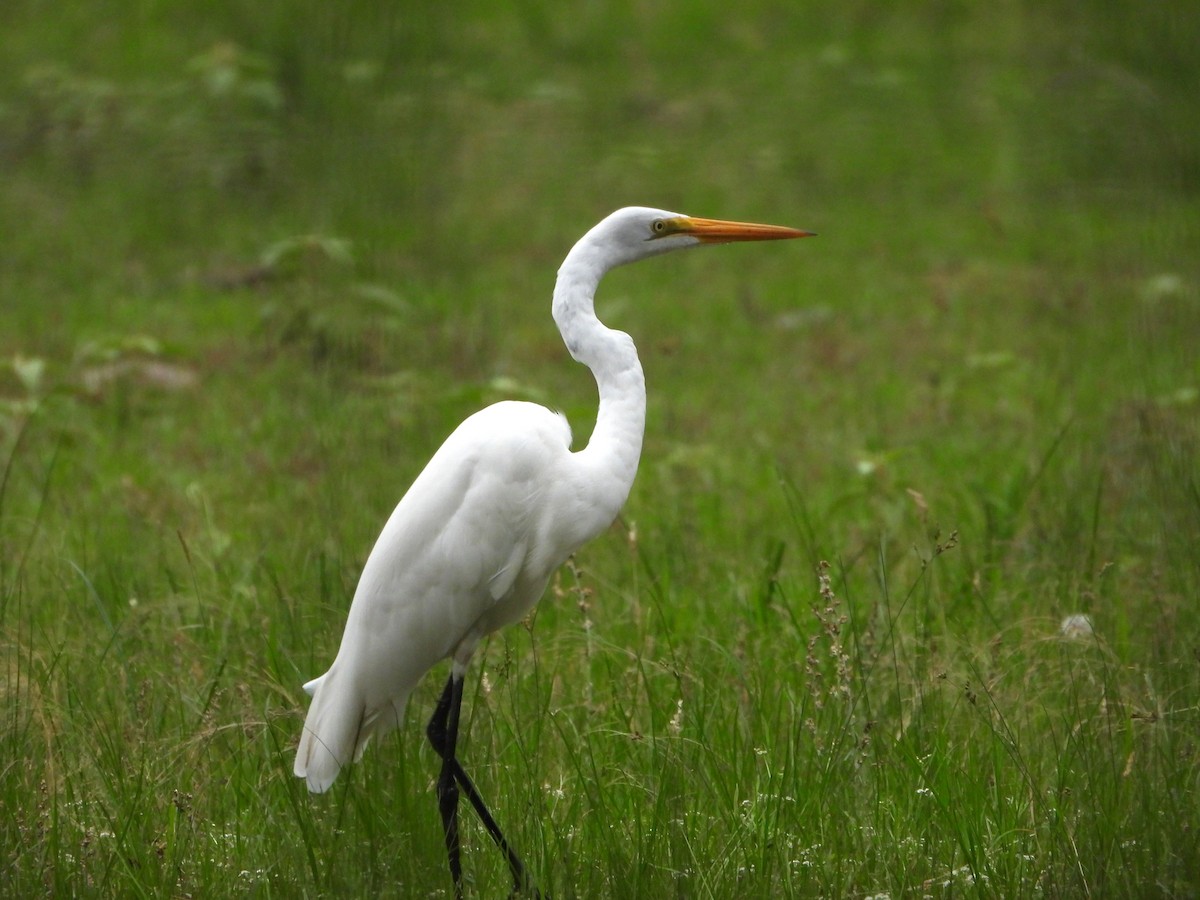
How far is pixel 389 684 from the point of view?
2.54m

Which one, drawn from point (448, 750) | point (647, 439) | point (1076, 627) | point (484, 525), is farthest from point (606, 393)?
point (647, 439)

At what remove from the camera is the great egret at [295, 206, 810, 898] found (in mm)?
2428

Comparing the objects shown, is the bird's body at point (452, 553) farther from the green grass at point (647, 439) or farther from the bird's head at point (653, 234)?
the bird's head at point (653, 234)

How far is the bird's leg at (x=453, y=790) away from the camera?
231 centimetres

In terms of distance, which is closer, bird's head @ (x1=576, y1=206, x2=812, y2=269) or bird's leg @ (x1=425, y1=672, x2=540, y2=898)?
bird's leg @ (x1=425, y1=672, x2=540, y2=898)

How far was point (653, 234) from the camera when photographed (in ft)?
8.55

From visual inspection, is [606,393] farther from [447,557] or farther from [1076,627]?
[1076,627]

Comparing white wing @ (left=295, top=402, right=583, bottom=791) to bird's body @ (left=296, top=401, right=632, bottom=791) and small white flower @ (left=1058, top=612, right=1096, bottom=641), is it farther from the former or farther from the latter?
small white flower @ (left=1058, top=612, right=1096, bottom=641)

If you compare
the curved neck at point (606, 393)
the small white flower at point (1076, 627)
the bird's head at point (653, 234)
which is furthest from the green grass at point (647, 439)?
the bird's head at point (653, 234)

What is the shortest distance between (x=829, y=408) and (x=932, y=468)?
2.87 feet

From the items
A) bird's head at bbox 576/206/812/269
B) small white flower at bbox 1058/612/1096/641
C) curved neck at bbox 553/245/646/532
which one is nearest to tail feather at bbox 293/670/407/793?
curved neck at bbox 553/245/646/532

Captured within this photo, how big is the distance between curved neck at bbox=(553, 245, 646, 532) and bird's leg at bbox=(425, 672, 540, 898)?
0.46 m

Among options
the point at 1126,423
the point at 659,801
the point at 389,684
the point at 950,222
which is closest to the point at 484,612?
the point at 389,684

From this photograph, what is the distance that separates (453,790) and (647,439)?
269 centimetres
